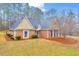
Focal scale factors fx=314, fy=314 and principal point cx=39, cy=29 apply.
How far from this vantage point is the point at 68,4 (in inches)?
101

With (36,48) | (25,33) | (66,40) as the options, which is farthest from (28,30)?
(66,40)

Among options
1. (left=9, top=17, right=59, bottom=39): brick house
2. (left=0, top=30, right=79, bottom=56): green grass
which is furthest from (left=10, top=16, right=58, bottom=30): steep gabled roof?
(left=0, top=30, right=79, bottom=56): green grass

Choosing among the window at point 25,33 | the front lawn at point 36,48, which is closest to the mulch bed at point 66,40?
the front lawn at point 36,48

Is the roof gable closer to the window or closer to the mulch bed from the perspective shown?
the window

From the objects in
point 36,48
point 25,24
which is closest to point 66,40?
point 36,48

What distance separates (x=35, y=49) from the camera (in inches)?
101

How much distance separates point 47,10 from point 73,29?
0.26 m

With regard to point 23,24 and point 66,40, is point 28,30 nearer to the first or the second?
point 23,24

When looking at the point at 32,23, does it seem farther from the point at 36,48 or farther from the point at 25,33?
the point at 36,48

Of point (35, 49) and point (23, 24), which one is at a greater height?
point (23, 24)

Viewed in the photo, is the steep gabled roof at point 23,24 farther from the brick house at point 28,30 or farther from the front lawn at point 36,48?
the front lawn at point 36,48

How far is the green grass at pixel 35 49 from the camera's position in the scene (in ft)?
8.41

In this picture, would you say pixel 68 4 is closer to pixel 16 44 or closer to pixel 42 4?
pixel 42 4

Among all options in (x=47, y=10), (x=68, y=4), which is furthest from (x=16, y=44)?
(x=68, y=4)
